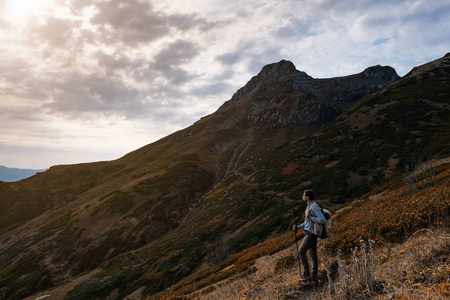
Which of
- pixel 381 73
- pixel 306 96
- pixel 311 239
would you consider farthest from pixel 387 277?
pixel 381 73

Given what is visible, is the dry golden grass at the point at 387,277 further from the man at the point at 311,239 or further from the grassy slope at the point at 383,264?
the man at the point at 311,239

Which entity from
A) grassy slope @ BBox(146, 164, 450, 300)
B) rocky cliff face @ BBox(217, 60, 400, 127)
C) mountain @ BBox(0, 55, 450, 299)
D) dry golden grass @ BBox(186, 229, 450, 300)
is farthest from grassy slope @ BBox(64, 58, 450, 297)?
rocky cliff face @ BBox(217, 60, 400, 127)

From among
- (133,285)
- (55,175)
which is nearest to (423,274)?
(133,285)

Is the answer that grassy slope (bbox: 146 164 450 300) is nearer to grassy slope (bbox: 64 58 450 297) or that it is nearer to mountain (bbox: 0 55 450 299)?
grassy slope (bbox: 64 58 450 297)

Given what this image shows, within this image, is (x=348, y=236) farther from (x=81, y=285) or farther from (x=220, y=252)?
(x=81, y=285)

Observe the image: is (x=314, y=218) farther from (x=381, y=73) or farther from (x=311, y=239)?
(x=381, y=73)

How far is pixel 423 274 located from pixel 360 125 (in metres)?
55.2

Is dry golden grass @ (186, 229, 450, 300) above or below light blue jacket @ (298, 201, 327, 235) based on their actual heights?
below

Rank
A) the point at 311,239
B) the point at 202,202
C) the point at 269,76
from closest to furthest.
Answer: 1. the point at 311,239
2. the point at 202,202
3. the point at 269,76

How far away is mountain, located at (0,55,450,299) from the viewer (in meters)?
30.7

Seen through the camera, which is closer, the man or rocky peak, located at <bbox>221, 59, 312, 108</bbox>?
the man

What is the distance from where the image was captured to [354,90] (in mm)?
128750

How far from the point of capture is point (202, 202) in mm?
54406

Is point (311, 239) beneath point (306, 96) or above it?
beneath
